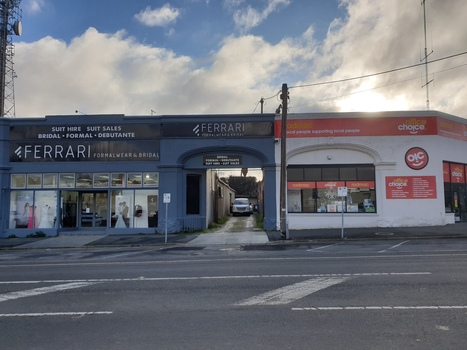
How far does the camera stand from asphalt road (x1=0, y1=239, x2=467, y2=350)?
4.79 meters

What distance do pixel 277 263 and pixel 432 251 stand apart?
5.77 meters

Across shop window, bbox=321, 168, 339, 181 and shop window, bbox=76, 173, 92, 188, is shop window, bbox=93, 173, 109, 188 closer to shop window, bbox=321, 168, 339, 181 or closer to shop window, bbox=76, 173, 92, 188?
shop window, bbox=76, 173, 92, 188

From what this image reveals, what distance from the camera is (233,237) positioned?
18812 millimetres

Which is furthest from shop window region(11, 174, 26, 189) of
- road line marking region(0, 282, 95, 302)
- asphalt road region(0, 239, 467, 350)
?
road line marking region(0, 282, 95, 302)

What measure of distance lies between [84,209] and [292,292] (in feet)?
59.2

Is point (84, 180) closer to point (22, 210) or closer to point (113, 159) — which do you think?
point (113, 159)

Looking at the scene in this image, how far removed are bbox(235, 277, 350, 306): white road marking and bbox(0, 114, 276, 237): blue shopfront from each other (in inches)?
534

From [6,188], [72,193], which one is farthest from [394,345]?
[6,188]

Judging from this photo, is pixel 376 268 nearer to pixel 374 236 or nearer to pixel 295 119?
pixel 374 236

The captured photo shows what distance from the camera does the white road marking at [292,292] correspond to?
6.45 m

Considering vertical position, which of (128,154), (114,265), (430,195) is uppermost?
(128,154)

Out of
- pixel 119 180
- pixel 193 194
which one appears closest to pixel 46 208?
pixel 119 180

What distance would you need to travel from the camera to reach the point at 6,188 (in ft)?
70.2

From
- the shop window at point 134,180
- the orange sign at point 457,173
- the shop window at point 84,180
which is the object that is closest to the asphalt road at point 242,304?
the shop window at point 134,180
